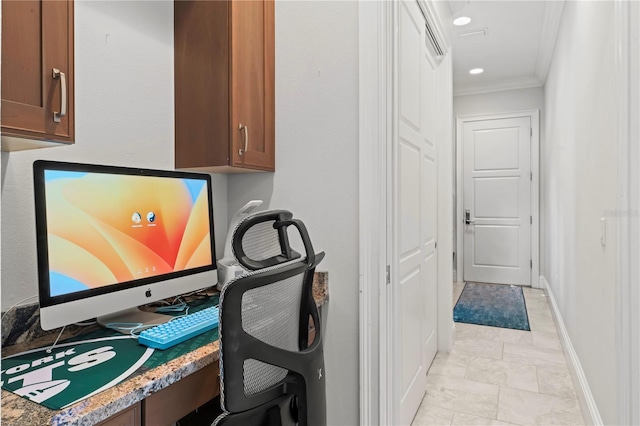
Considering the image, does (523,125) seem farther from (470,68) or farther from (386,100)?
(386,100)

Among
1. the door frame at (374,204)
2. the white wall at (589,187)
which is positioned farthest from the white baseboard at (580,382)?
the door frame at (374,204)

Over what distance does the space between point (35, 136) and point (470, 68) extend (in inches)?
192

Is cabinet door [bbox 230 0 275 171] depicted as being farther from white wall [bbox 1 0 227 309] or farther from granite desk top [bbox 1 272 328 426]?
granite desk top [bbox 1 272 328 426]

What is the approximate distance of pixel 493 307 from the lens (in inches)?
171

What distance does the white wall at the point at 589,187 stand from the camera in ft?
5.34

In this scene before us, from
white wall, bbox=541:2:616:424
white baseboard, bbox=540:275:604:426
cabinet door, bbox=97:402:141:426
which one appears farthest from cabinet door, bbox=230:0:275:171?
white baseboard, bbox=540:275:604:426

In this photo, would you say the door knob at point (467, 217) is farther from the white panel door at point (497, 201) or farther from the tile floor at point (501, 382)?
the tile floor at point (501, 382)

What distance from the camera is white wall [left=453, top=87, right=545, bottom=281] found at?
17.2 feet

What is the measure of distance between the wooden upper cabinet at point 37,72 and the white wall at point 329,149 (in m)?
0.92

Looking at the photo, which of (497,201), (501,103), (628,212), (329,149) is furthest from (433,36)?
Answer: (497,201)

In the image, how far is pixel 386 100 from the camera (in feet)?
5.35

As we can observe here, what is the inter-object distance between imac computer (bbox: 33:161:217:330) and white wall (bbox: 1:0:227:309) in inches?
→ 9.3

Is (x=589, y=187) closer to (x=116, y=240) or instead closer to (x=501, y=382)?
(x=501, y=382)

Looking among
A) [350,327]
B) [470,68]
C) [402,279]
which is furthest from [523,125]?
[350,327]
